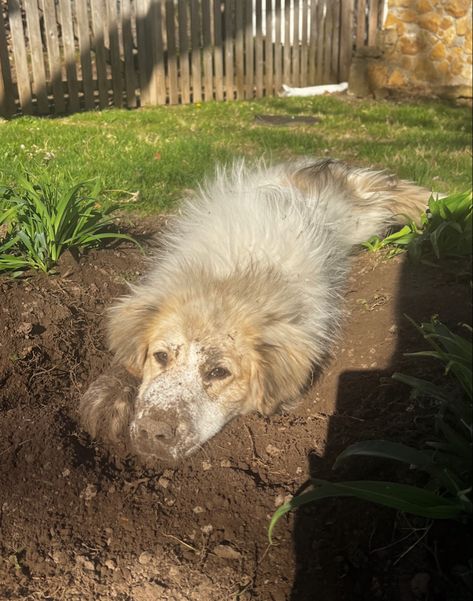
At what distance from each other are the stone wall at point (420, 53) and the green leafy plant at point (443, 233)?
294 inches

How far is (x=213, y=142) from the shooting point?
306 inches

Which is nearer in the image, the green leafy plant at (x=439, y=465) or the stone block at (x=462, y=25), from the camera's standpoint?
the green leafy plant at (x=439, y=465)

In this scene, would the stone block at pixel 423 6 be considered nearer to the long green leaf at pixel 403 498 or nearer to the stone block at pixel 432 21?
the stone block at pixel 432 21

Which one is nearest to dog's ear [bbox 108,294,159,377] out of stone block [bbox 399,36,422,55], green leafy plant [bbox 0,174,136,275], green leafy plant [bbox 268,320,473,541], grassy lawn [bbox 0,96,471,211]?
green leafy plant [bbox 0,174,136,275]

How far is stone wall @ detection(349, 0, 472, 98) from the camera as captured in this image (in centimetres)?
1048

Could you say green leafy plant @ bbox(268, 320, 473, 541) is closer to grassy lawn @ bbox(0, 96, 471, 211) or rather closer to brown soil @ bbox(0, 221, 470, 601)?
brown soil @ bbox(0, 221, 470, 601)

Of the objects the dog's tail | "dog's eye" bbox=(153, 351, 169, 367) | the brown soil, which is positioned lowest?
the brown soil

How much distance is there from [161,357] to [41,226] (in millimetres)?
1265

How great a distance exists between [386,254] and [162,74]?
23.4 feet

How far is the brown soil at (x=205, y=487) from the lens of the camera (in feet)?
7.59

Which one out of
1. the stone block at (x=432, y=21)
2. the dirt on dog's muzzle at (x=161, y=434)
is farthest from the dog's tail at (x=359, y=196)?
the stone block at (x=432, y=21)

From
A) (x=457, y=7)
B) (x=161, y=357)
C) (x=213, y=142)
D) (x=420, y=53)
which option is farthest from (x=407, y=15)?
(x=161, y=357)

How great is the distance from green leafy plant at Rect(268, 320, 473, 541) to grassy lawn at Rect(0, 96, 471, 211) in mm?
3425

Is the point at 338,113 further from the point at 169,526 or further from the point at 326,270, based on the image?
the point at 169,526
